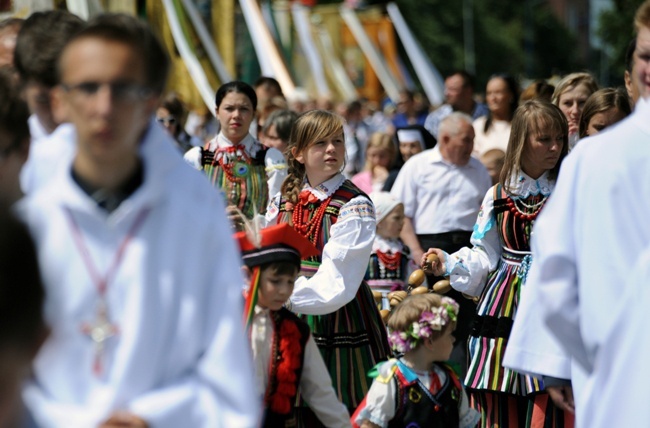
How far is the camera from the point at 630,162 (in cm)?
359

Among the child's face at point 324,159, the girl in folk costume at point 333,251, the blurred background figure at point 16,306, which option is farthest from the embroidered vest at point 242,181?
the blurred background figure at point 16,306

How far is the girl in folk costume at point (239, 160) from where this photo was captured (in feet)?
25.1

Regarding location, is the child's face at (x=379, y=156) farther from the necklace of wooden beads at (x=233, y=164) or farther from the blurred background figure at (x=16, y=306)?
the blurred background figure at (x=16, y=306)

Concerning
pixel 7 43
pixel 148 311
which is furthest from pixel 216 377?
pixel 7 43

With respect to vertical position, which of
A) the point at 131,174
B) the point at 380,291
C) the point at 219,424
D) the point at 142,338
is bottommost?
the point at 380,291

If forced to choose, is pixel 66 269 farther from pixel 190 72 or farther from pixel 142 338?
pixel 190 72

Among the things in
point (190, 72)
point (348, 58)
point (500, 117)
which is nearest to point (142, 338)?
point (500, 117)

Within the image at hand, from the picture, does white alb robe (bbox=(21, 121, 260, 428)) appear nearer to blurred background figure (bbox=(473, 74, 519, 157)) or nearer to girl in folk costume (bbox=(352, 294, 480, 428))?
girl in folk costume (bbox=(352, 294, 480, 428))

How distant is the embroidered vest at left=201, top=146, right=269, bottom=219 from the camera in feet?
25.1

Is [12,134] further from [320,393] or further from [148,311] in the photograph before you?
[320,393]

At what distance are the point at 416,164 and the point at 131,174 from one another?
6.11m

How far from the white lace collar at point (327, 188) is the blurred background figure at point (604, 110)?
1.43 meters

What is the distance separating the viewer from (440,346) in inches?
217

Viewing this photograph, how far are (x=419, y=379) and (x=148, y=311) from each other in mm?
2724
